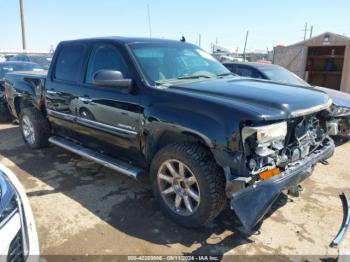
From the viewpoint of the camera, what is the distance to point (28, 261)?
208 centimetres

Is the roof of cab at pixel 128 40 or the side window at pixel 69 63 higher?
the roof of cab at pixel 128 40

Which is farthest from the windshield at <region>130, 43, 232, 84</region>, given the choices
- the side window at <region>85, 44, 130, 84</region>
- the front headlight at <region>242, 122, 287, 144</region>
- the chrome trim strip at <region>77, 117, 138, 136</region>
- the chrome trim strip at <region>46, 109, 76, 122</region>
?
the chrome trim strip at <region>46, 109, 76, 122</region>

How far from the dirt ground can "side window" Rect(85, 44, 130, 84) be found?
1495 mm

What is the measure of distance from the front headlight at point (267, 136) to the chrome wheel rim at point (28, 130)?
4.37 metres

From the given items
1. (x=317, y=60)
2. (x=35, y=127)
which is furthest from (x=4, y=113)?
(x=317, y=60)

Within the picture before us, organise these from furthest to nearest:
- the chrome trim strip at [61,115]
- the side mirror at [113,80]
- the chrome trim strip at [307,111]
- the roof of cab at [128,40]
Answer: the chrome trim strip at [61,115], the roof of cab at [128,40], the side mirror at [113,80], the chrome trim strip at [307,111]

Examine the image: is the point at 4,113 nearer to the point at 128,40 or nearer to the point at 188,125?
the point at 128,40

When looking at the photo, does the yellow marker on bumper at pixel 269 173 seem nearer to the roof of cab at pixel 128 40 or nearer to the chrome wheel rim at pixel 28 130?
the roof of cab at pixel 128 40

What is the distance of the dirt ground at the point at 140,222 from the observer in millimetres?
3117

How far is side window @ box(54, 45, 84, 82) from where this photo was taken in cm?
473

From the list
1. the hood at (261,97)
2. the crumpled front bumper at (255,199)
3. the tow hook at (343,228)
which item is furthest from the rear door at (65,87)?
the tow hook at (343,228)

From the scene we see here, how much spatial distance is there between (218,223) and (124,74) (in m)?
2.01

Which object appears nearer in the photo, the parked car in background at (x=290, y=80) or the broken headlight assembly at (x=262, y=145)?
the broken headlight assembly at (x=262, y=145)

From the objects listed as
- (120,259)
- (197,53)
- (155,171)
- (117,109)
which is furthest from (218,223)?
(197,53)
